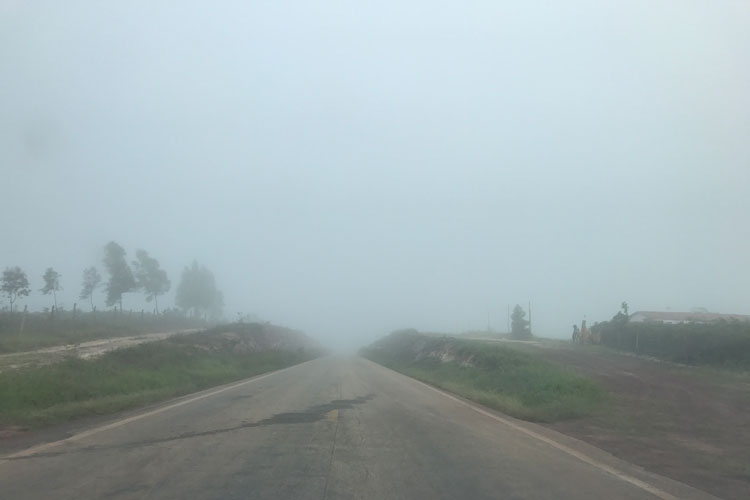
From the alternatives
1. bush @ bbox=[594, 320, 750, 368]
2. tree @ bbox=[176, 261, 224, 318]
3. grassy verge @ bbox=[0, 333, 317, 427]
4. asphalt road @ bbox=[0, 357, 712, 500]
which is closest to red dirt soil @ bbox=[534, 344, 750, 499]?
asphalt road @ bbox=[0, 357, 712, 500]

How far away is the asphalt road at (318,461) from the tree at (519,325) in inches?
2573

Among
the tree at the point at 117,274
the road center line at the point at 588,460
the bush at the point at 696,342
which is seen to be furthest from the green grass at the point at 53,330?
the bush at the point at 696,342

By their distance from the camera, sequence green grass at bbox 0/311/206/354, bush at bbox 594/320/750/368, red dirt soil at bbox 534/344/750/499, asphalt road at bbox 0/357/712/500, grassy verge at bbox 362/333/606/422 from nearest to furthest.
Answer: asphalt road at bbox 0/357/712/500 → red dirt soil at bbox 534/344/750/499 → grassy verge at bbox 362/333/606/422 → bush at bbox 594/320/750/368 → green grass at bbox 0/311/206/354

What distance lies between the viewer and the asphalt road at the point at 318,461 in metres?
7.39

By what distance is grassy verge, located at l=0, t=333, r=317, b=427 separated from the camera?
47.1ft

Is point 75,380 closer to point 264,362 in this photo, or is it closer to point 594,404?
point 594,404

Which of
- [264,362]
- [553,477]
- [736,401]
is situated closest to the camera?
[553,477]

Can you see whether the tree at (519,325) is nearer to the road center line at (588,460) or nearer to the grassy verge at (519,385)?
the grassy verge at (519,385)

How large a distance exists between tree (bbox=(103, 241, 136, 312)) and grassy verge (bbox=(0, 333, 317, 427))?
36840mm

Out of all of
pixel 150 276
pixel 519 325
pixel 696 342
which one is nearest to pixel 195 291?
pixel 150 276

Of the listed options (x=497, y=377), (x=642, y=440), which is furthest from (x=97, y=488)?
(x=497, y=377)

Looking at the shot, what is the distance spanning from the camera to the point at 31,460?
29.1 ft

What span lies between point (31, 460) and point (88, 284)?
6835 centimetres

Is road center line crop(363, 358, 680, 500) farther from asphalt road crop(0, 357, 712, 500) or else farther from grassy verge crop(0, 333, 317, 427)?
grassy verge crop(0, 333, 317, 427)
